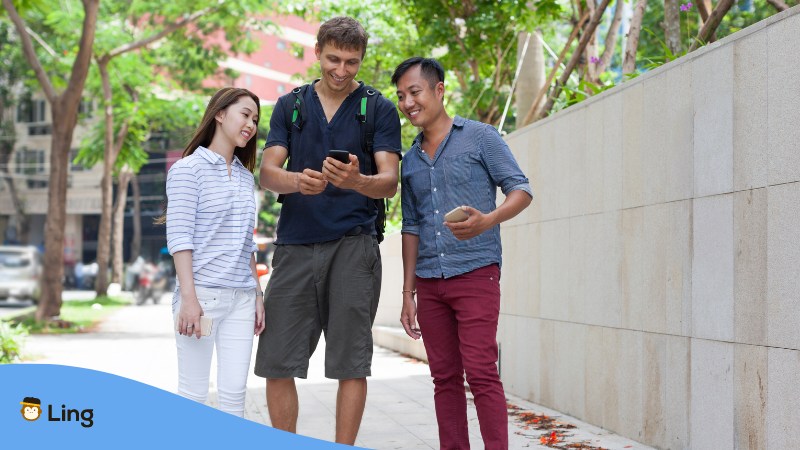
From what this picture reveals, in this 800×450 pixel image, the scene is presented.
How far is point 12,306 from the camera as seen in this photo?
3225 centimetres

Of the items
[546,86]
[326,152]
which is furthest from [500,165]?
[546,86]

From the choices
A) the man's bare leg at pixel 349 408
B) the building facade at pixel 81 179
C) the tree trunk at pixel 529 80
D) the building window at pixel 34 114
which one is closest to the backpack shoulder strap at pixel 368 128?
the man's bare leg at pixel 349 408

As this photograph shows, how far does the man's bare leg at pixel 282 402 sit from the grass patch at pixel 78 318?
39.8 feet

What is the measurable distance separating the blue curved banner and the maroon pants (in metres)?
0.95

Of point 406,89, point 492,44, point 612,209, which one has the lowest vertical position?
point 612,209

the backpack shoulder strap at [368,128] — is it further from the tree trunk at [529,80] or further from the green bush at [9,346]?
the green bush at [9,346]

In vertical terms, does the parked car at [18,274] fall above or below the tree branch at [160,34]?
A: below

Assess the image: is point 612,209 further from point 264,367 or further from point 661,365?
point 264,367

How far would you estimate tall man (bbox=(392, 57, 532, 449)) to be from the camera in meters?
4.39

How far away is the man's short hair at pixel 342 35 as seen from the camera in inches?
172

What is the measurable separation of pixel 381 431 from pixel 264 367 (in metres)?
2.63

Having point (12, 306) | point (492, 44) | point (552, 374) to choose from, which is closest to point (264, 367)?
point (552, 374)

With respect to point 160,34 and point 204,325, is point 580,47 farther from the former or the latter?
point 160,34

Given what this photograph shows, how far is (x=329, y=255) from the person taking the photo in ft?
14.8
